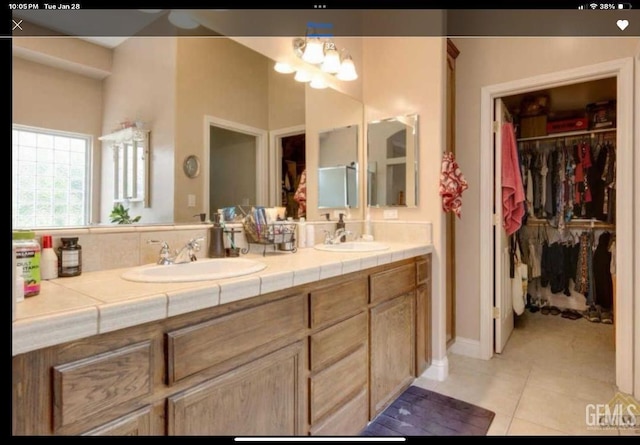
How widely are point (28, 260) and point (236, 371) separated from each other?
24.9 inches

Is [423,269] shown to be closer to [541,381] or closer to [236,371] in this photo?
[541,381]

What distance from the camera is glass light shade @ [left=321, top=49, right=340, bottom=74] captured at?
6.91 ft

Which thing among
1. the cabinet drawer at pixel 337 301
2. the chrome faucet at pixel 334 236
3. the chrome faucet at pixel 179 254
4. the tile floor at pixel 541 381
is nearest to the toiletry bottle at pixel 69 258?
the chrome faucet at pixel 179 254

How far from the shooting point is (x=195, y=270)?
1.33 m

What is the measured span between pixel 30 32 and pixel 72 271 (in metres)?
0.80

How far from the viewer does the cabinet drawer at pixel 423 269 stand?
1985mm

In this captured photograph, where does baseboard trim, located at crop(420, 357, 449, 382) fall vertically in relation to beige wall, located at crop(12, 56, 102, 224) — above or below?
below

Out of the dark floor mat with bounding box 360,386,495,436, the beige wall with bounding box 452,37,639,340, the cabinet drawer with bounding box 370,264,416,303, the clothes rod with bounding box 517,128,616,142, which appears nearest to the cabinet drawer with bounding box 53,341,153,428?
the cabinet drawer with bounding box 370,264,416,303

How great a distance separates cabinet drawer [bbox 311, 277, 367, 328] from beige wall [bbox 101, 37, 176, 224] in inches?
29.2

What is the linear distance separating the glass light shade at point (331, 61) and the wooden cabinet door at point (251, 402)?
68.7 inches

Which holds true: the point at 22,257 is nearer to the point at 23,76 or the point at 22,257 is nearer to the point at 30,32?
the point at 23,76

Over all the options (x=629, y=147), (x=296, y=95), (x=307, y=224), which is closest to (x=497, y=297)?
(x=629, y=147)

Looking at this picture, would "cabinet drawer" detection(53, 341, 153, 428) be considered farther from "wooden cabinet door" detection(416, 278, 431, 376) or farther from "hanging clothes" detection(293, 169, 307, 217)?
"wooden cabinet door" detection(416, 278, 431, 376)

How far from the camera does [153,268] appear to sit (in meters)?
1.20
